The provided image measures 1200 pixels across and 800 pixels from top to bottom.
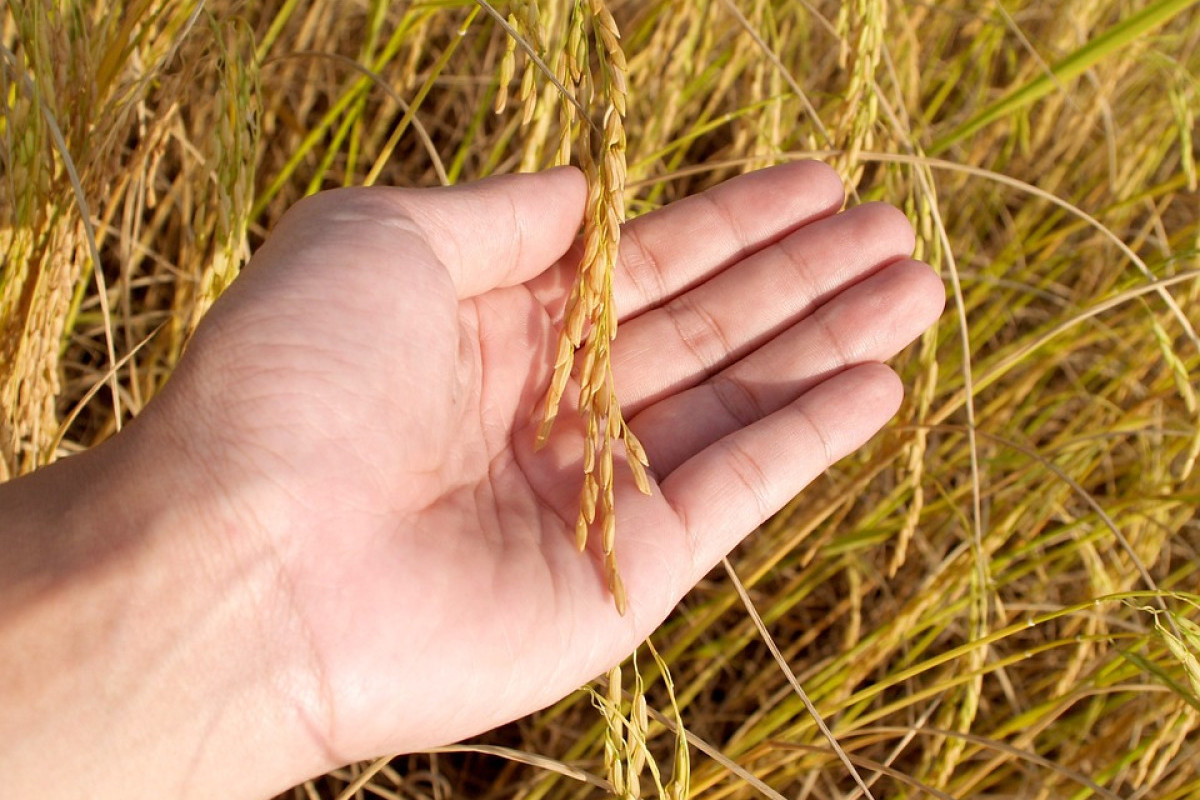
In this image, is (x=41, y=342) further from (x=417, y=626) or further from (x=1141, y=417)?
(x=1141, y=417)

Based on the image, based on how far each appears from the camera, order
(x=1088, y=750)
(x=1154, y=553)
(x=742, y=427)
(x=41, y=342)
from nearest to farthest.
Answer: (x=41, y=342) → (x=742, y=427) → (x=1088, y=750) → (x=1154, y=553)

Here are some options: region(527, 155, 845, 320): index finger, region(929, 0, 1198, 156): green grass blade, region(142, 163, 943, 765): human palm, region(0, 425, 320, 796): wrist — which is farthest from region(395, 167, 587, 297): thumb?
region(929, 0, 1198, 156): green grass blade

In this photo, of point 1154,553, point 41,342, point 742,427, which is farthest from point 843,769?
point 41,342

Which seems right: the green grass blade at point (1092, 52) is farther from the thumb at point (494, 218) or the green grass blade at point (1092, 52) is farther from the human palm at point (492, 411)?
the thumb at point (494, 218)

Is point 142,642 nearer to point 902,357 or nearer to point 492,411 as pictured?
point 492,411

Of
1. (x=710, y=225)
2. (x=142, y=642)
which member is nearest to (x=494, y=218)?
(x=710, y=225)

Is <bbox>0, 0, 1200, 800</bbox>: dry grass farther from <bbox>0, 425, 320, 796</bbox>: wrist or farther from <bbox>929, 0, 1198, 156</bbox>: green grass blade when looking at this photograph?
<bbox>0, 425, 320, 796</bbox>: wrist
